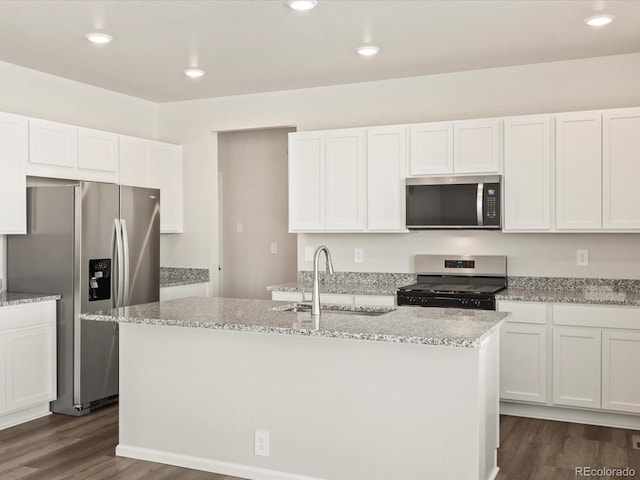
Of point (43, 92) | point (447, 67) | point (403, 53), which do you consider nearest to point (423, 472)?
point (403, 53)

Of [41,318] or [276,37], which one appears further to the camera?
[41,318]

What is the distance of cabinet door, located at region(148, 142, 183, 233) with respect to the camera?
6.07 m

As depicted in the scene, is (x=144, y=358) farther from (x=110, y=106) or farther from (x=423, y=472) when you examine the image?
(x=110, y=106)

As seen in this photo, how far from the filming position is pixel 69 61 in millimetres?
4898

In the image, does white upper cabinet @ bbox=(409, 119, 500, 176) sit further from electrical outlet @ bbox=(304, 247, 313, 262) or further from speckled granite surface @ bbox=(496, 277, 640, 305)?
electrical outlet @ bbox=(304, 247, 313, 262)

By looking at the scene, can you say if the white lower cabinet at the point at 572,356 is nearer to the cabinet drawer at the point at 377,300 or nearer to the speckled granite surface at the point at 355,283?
the cabinet drawer at the point at 377,300

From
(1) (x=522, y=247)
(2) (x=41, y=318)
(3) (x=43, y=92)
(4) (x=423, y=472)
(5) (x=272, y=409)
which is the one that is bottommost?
(4) (x=423, y=472)

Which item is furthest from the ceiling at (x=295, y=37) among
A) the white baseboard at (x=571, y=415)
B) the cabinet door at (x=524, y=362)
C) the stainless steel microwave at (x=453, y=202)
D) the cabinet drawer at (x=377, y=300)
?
the white baseboard at (x=571, y=415)

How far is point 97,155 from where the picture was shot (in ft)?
17.6

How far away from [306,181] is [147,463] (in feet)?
8.77

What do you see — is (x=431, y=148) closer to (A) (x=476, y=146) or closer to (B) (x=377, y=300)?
(A) (x=476, y=146)

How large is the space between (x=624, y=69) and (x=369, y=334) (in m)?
3.22

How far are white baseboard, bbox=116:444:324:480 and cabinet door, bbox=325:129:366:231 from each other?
239cm

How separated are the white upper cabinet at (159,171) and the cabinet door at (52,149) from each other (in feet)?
1.82
